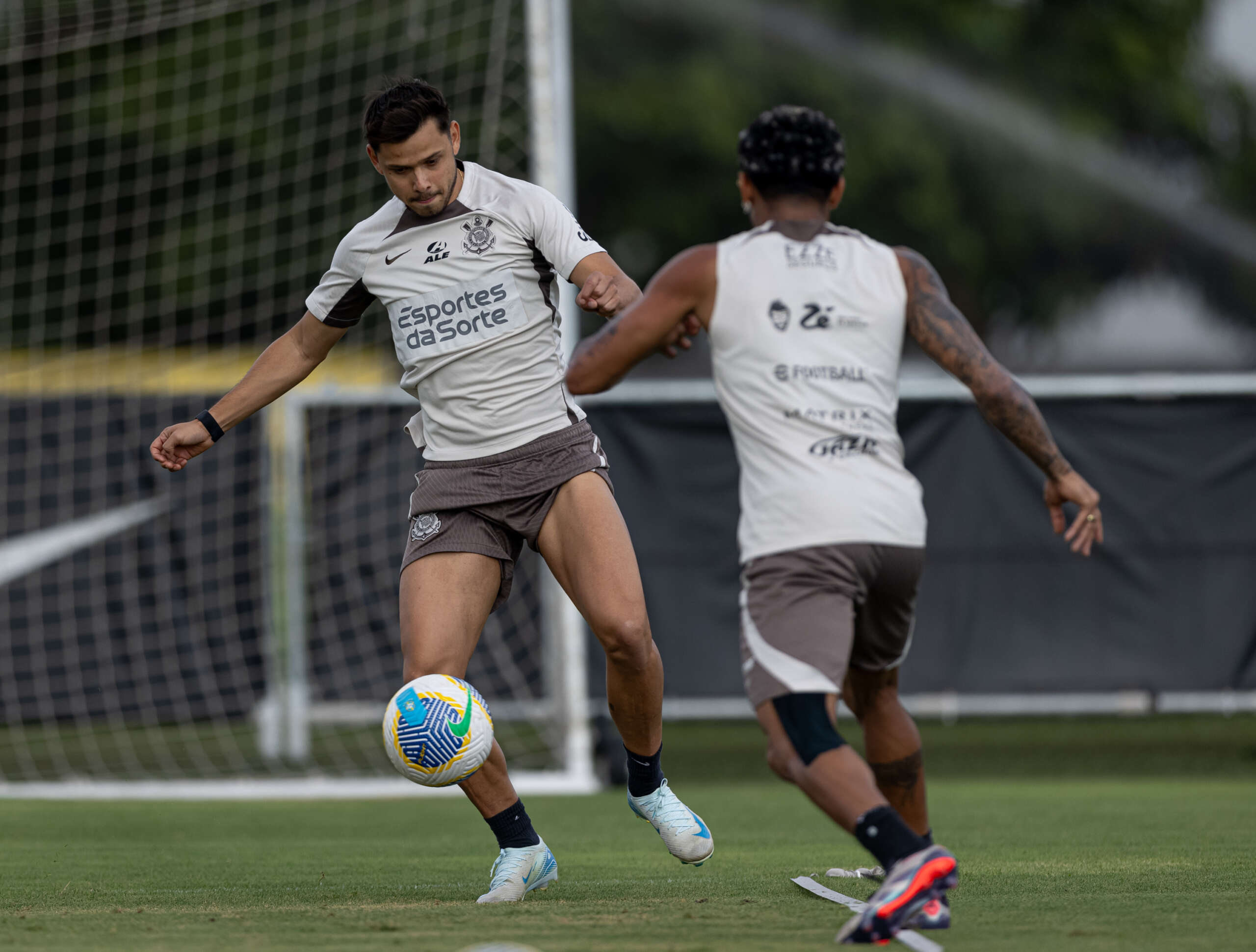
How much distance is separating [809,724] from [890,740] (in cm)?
76

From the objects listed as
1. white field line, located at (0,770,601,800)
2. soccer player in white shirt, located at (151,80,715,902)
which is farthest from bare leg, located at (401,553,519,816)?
white field line, located at (0,770,601,800)

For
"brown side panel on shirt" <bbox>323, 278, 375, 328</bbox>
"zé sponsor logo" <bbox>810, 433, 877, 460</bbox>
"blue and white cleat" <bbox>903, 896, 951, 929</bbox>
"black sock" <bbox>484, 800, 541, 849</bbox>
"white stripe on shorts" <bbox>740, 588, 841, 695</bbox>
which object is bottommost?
"black sock" <bbox>484, 800, 541, 849</bbox>

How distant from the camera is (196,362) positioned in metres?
16.8

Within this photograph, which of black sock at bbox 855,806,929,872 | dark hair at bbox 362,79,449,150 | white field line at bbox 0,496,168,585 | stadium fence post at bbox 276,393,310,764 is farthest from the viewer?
white field line at bbox 0,496,168,585

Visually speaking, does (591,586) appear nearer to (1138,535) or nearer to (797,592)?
(797,592)

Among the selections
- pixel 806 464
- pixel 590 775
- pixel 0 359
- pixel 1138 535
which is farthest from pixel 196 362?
pixel 806 464

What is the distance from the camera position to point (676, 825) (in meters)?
5.26

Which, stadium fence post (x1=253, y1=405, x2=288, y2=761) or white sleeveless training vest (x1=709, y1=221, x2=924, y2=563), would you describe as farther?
stadium fence post (x1=253, y1=405, x2=288, y2=761)

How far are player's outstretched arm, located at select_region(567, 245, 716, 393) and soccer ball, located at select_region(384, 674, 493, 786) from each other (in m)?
1.03

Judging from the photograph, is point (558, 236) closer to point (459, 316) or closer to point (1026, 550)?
point (459, 316)

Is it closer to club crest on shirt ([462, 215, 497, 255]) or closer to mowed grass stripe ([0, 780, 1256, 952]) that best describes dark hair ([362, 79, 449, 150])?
club crest on shirt ([462, 215, 497, 255])

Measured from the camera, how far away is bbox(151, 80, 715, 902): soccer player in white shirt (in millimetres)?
5152

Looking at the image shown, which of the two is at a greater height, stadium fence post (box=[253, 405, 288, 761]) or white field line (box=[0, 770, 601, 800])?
stadium fence post (box=[253, 405, 288, 761])

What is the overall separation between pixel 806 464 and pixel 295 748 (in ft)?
25.2
